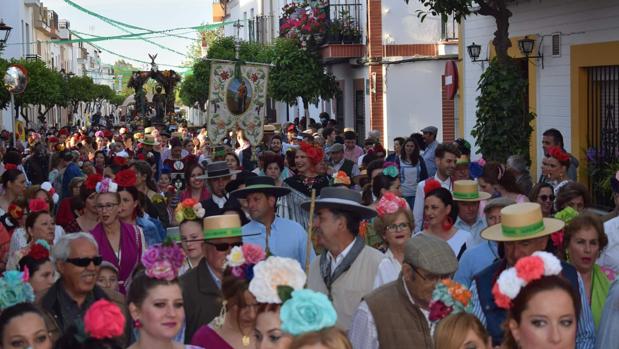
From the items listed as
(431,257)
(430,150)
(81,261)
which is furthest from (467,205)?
(430,150)

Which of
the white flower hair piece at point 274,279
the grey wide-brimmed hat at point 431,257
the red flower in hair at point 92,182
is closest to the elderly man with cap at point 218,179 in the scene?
the red flower in hair at point 92,182

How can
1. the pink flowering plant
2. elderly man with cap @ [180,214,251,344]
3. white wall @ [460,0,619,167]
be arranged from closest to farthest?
elderly man with cap @ [180,214,251,344]
white wall @ [460,0,619,167]
the pink flowering plant

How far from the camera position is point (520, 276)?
516 centimetres

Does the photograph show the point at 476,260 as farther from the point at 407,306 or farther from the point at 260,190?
the point at 260,190

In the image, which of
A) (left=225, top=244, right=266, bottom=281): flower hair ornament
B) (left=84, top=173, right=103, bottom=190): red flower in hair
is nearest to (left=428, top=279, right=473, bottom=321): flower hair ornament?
(left=225, top=244, right=266, bottom=281): flower hair ornament

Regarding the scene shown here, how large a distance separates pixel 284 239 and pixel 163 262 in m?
3.09

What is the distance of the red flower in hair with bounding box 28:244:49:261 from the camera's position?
7.81m

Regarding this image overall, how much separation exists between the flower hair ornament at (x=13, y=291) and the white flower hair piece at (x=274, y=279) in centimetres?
143

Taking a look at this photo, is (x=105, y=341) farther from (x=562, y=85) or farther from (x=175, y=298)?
(x=562, y=85)

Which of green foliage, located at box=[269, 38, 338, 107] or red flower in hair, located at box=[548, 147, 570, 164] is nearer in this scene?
red flower in hair, located at box=[548, 147, 570, 164]

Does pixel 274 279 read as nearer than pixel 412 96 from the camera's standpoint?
Yes

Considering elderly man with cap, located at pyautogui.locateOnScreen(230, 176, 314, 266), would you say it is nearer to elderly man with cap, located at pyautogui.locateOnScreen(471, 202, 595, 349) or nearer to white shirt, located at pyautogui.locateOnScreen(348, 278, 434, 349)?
elderly man with cap, located at pyautogui.locateOnScreen(471, 202, 595, 349)

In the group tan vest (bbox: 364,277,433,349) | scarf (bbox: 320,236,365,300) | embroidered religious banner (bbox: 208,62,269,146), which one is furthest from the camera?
embroidered religious banner (bbox: 208,62,269,146)

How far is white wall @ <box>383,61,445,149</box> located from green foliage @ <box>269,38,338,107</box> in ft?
7.37
